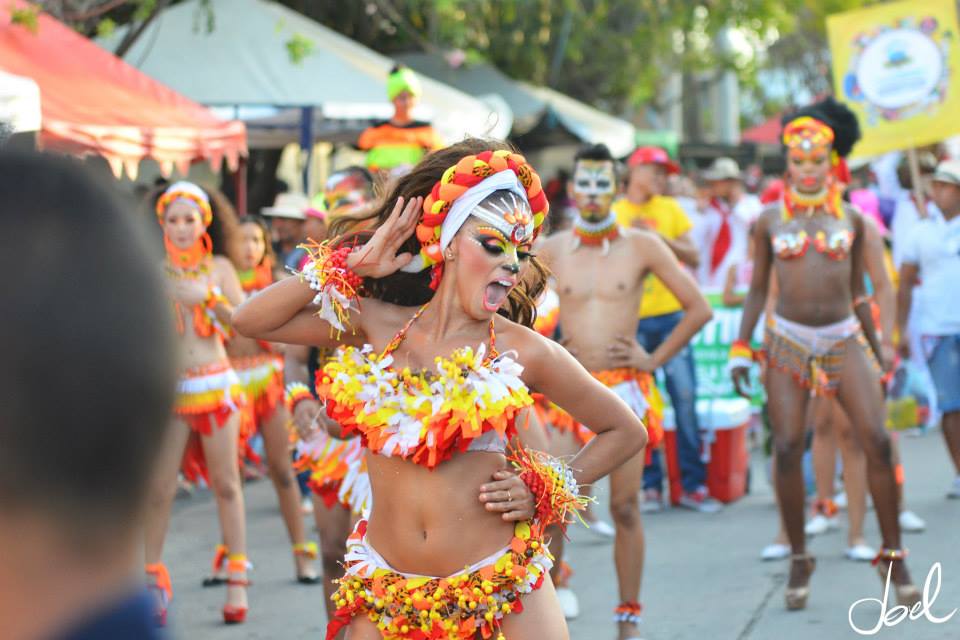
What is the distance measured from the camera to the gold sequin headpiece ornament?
12.6 feet

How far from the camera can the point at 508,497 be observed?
3.71m

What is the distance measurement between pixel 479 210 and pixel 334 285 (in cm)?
45

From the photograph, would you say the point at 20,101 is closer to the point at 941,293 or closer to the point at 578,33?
the point at 941,293

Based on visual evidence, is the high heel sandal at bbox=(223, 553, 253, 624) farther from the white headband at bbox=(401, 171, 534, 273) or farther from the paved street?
the white headband at bbox=(401, 171, 534, 273)

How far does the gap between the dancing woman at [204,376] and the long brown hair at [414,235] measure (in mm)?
2962

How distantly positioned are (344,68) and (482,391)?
31.8 feet

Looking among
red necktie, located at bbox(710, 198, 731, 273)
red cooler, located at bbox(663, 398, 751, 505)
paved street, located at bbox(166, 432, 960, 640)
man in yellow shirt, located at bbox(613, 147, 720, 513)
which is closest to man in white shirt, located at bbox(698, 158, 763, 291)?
red necktie, located at bbox(710, 198, 731, 273)

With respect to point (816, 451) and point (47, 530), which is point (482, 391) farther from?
point (816, 451)

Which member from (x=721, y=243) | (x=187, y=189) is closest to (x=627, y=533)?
(x=187, y=189)

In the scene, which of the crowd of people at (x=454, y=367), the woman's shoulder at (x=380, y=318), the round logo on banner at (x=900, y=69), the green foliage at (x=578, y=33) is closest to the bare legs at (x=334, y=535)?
the crowd of people at (x=454, y=367)

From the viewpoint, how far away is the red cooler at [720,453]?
32.6 feet

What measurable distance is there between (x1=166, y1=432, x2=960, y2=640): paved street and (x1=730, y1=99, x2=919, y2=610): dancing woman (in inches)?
12.3

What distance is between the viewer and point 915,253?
994cm

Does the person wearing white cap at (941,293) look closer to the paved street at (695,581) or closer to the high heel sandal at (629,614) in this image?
the paved street at (695,581)
